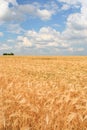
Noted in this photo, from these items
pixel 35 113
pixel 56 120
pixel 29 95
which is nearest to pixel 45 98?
pixel 29 95

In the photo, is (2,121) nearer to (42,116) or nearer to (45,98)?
(42,116)

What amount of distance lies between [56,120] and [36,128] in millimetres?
333

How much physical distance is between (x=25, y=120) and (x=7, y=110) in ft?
2.55

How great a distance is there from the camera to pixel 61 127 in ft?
14.7

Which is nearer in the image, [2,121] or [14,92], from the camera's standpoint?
[2,121]

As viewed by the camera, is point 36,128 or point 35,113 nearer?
point 36,128

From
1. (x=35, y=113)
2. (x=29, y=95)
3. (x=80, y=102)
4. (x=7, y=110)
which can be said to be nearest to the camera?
(x=35, y=113)

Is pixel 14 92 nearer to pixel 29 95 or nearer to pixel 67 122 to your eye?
pixel 29 95

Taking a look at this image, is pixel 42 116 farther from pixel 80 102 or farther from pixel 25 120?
pixel 80 102

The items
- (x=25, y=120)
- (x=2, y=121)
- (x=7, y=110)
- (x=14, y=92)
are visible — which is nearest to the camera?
(x=2, y=121)

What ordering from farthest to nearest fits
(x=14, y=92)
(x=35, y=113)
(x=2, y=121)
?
(x=14, y=92)
(x=35, y=113)
(x=2, y=121)

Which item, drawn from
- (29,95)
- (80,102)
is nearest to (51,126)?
(80,102)

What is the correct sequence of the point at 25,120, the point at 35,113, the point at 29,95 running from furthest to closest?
the point at 29,95 → the point at 35,113 → the point at 25,120

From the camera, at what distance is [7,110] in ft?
17.4
